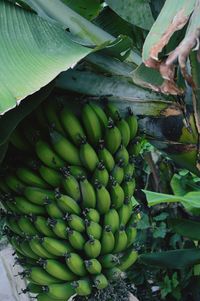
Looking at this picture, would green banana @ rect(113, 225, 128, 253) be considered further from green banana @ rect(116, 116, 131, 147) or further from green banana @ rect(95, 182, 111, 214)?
green banana @ rect(116, 116, 131, 147)

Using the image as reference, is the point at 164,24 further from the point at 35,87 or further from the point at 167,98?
the point at 167,98

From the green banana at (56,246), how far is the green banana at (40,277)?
0.06 meters

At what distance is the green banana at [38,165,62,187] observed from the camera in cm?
101

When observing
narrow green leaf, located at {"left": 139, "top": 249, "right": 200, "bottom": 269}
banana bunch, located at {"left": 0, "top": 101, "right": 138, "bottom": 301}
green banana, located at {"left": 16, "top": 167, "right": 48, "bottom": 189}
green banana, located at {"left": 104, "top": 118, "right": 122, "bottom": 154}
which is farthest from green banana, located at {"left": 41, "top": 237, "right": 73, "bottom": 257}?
narrow green leaf, located at {"left": 139, "top": 249, "right": 200, "bottom": 269}

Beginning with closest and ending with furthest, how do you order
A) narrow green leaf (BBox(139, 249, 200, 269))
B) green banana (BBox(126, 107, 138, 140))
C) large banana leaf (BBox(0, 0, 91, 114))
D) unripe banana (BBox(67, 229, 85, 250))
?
1. large banana leaf (BBox(0, 0, 91, 114))
2. unripe banana (BBox(67, 229, 85, 250))
3. green banana (BBox(126, 107, 138, 140))
4. narrow green leaf (BBox(139, 249, 200, 269))

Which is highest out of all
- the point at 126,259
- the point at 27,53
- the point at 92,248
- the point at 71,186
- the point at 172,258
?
the point at 27,53

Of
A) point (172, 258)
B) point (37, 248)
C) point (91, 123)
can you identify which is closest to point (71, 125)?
point (91, 123)

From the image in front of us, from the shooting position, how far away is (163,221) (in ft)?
7.04

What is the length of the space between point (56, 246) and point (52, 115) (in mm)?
251

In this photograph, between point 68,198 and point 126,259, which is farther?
point 126,259

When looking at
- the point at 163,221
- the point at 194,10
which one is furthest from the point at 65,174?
the point at 163,221

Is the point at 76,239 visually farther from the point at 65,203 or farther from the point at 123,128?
the point at 123,128

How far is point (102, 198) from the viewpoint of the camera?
1020 mm

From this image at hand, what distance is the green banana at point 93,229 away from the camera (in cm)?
99
